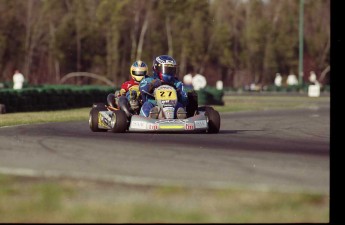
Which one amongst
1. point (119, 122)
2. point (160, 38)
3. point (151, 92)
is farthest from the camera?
point (160, 38)

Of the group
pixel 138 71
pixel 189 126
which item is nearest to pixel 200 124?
pixel 189 126

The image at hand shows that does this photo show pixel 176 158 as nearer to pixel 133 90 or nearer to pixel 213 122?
pixel 213 122

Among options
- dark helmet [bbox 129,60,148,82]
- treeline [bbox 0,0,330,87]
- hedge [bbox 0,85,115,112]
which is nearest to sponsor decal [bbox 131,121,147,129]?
dark helmet [bbox 129,60,148,82]

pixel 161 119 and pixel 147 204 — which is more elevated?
pixel 161 119

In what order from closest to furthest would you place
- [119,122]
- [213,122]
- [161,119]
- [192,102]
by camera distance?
[161,119], [119,122], [213,122], [192,102]

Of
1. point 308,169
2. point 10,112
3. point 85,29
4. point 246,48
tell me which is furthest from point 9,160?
point 246,48

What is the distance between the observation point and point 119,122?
53.7 feet

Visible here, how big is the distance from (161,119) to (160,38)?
51.1m

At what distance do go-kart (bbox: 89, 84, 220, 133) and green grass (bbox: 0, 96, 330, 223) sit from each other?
23.9 ft

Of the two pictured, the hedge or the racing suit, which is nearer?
the racing suit

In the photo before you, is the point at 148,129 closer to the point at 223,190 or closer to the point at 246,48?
the point at 223,190

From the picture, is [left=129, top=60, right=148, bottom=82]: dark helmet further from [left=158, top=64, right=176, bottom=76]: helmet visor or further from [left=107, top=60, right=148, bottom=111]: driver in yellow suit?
[left=158, top=64, right=176, bottom=76]: helmet visor

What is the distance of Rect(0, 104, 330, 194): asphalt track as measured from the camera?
912 cm
